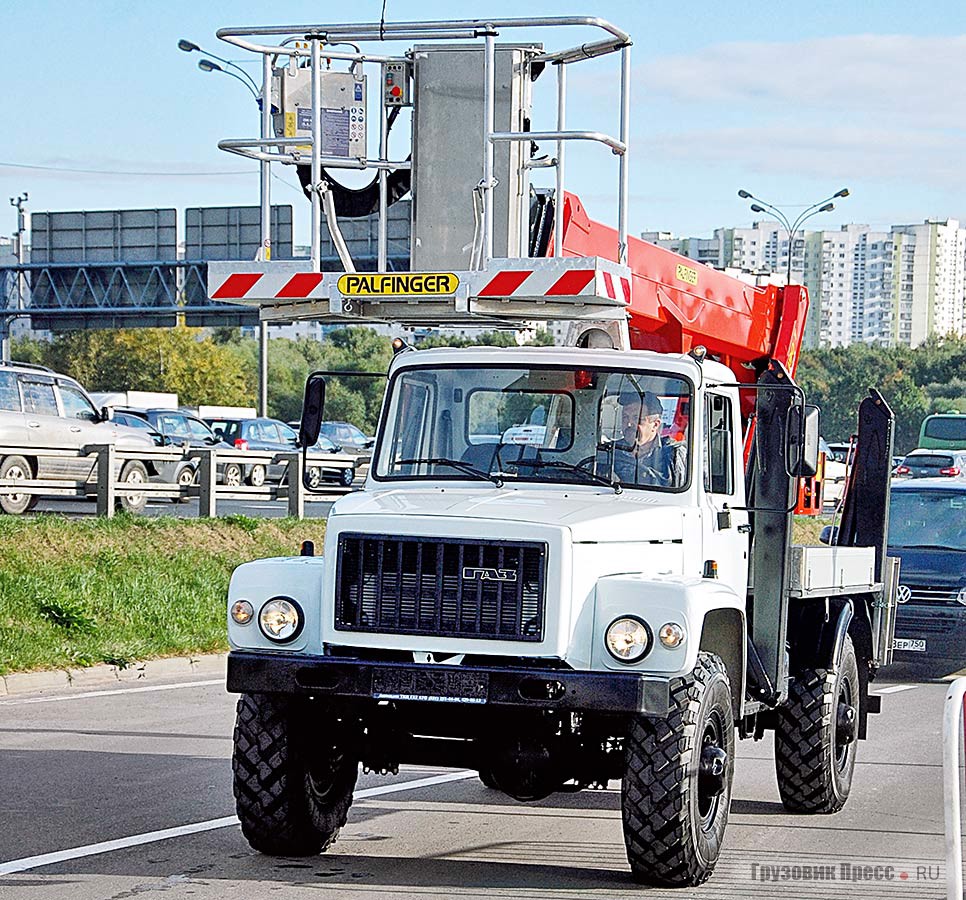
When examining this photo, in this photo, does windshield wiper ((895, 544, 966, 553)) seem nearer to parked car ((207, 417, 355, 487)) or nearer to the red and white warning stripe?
the red and white warning stripe

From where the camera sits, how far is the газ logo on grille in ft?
23.2

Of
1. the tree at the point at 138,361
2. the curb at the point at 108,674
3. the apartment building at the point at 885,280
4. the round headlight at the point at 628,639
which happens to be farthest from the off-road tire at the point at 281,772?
the apartment building at the point at 885,280

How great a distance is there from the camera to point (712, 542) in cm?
821

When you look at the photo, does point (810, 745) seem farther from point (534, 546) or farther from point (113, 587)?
point (113, 587)

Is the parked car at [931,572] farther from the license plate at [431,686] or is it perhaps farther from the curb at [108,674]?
the license plate at [431,686]

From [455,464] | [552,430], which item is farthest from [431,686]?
[552,430]

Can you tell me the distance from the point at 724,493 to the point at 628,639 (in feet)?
5.61

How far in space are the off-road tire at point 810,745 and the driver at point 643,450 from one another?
1.97 meters

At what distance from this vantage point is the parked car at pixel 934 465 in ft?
135

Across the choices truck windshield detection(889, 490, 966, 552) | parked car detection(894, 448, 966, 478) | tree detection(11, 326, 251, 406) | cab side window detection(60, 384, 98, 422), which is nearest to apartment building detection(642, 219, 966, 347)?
tree detection(11, 326, 251, 406)

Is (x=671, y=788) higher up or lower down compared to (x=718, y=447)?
lower down

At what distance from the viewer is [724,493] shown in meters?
8.53

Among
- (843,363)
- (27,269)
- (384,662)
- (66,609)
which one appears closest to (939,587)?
(66,609)

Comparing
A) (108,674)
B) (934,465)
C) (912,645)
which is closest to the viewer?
(108,674)
